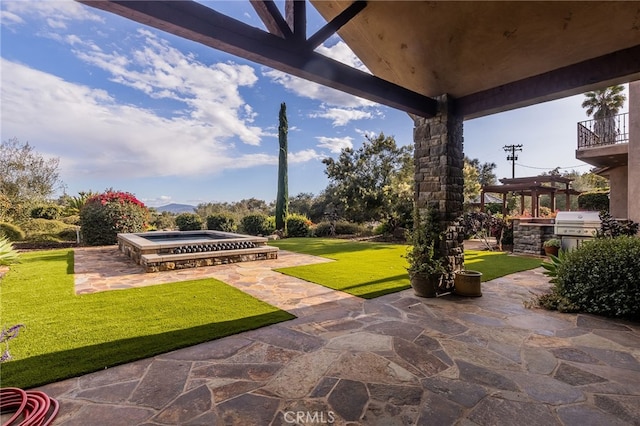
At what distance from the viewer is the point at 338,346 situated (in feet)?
9.58

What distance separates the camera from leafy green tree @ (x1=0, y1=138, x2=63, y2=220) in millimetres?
11922

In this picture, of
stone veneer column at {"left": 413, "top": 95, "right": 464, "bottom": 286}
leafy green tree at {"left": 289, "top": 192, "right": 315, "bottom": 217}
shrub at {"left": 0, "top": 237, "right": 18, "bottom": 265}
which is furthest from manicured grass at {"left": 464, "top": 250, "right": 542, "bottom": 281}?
leafy green tree at {"left": 289, "top": 192, "right": 315, "bottom": 217}

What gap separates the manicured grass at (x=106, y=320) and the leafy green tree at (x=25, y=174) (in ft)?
31.5

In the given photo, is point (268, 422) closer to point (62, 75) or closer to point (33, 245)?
point (62, 75)

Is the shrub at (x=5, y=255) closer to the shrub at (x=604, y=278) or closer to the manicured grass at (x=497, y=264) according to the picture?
the manicured grass at (x=497, y=264)

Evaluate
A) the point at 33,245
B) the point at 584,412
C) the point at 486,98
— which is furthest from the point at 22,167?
the point at 584,412

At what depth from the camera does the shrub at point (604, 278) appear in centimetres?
367

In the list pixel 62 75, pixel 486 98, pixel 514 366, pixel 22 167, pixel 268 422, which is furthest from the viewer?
pixel 22 167

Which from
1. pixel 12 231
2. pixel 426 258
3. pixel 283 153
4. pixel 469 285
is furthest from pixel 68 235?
pixel 469 285

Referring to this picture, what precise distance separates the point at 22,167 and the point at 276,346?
15.6m

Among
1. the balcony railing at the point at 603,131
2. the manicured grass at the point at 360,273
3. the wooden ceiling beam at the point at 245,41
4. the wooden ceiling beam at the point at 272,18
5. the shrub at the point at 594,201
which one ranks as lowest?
the manicured grass at the point at 360,273

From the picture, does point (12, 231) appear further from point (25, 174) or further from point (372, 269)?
point (372, 269)

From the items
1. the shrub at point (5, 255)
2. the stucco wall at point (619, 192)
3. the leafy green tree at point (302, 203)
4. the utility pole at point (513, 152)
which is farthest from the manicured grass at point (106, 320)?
the utility pole at point (513, 152)

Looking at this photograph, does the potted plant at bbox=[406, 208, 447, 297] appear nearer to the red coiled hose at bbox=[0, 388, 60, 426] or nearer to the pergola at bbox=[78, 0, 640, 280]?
the pergola at bbox=[78, 0, 640, 280]
